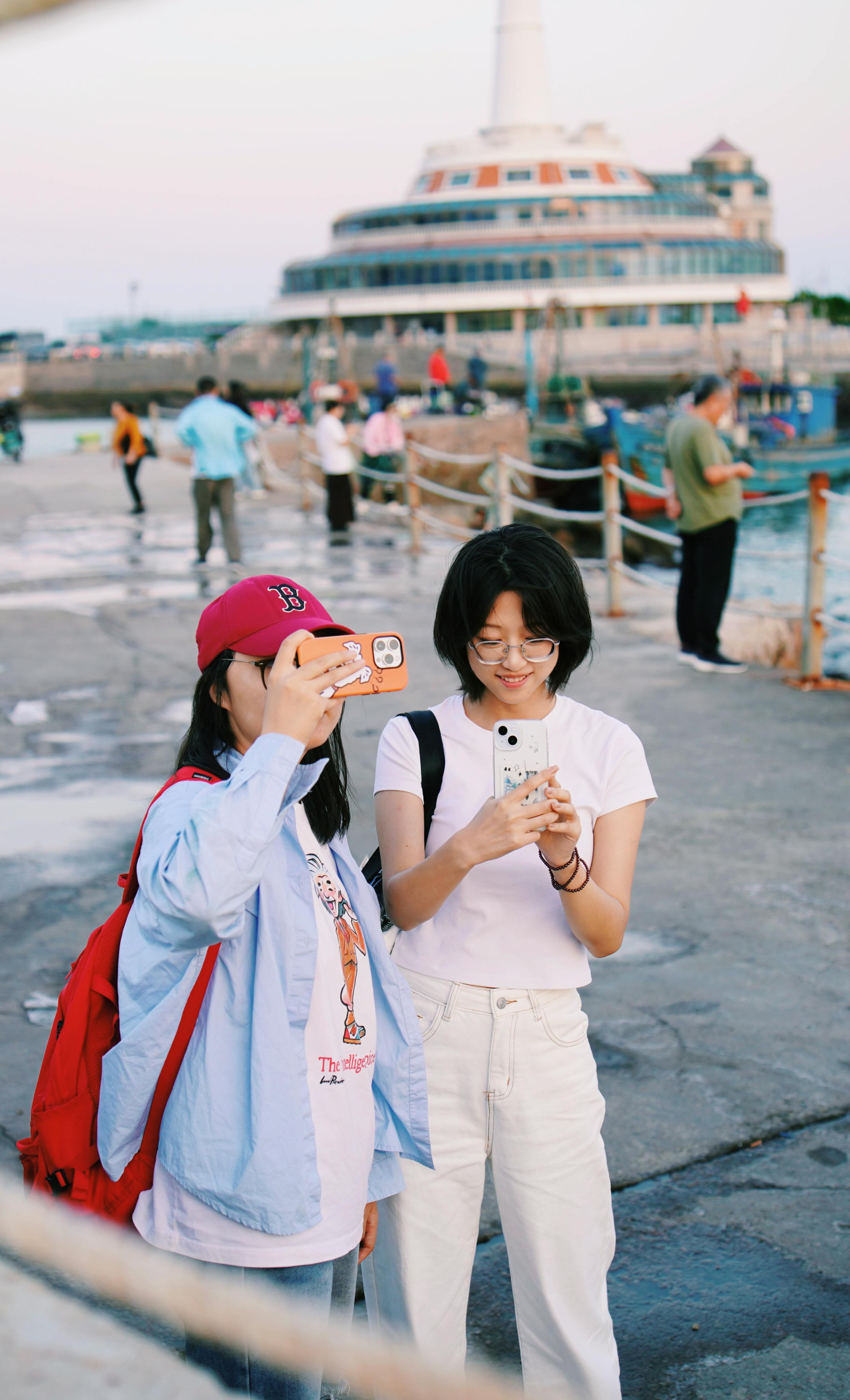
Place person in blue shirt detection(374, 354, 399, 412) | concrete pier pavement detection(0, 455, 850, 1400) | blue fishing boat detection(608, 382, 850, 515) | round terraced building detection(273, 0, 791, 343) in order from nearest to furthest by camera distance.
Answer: concrete pier pavement detection(0, 455, 850, 1400) → person in blue shirt detection(374, 354, 399, 412) → blue fishing boat detection(608, 382, 850, 515) → round terraced building detection(273, 0, 791, 343)

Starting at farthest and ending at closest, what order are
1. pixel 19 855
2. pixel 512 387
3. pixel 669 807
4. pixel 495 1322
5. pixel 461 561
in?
1. pixel 512 387
2. pixel 669 807
3. pixel 19 855
4. pixel 495 1322
5. pixel 461 561

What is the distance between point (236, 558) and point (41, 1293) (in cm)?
1134

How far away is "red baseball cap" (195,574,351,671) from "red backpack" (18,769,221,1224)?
19 cm

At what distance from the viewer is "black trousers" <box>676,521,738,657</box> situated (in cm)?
757

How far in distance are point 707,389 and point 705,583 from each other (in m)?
1.14

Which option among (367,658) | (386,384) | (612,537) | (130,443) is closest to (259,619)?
(367,658)

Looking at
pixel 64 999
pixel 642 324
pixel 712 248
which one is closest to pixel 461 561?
pixel 64 999

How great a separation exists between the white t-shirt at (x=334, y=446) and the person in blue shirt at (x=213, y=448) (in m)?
1.97

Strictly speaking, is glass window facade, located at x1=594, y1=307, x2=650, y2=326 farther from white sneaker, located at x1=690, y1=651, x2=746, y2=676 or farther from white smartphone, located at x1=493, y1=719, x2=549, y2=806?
white smartphone, located at x1=493, y1=719, x2=549, y2=806

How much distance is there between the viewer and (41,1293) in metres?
0.58

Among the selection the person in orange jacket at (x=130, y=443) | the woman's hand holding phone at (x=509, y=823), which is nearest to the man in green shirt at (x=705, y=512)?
the woman's hand holding phone at (x=509, y=823)

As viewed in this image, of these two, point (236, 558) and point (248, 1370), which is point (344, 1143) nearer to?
point (248, 1370)

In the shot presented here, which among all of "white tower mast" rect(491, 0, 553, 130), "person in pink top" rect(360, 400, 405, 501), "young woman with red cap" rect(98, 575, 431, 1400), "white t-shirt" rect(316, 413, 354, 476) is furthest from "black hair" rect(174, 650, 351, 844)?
"white tower mast" rect(491, 0, 553, 130)

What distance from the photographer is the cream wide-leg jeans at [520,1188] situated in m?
2.00
